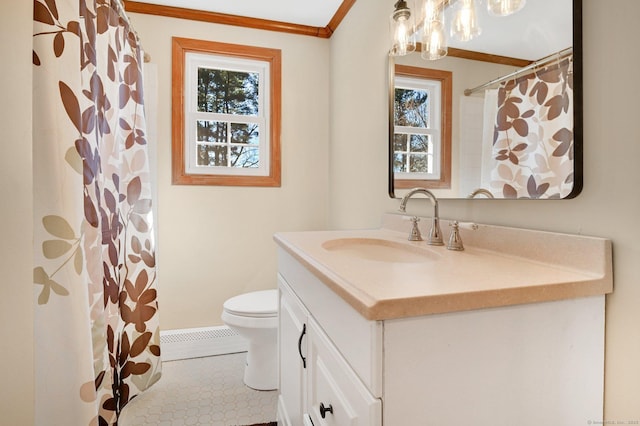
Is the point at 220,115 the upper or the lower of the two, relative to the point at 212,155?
upper

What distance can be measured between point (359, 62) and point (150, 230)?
5.02 ft

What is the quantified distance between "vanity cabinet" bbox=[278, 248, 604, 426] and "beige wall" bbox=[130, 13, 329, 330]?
1665 millimetres

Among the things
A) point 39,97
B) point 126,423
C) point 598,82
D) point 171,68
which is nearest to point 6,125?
point 39,97

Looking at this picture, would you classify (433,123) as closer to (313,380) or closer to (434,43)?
(434,43)

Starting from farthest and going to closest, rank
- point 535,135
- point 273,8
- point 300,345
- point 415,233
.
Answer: point 273,8
point 415,233
point 300,345
point 535,135

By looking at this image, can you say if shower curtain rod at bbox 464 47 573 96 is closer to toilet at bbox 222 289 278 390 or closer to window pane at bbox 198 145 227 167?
toilet at bbox 222 289 278 390

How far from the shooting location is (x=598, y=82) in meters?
0.76

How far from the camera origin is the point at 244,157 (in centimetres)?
242

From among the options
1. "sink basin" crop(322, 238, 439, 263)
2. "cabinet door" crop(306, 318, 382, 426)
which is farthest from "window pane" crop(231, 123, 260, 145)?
"cabinet door" crop(306, 318, 382, 426)

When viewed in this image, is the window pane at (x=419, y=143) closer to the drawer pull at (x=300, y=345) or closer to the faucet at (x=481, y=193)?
the faucet at (x=481, y=193)

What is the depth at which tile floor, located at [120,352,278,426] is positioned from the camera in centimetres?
160

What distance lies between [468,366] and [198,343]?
2034 millimetres

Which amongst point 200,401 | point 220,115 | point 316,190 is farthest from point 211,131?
point 200,401

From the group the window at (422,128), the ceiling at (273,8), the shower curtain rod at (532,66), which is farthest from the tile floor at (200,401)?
the ceiling at (273,8)
